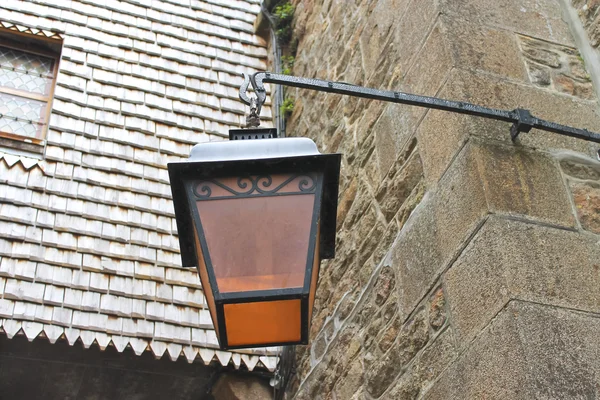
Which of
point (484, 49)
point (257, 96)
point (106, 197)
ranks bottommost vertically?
point (106, 197)

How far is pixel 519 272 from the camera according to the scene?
2.61 meters

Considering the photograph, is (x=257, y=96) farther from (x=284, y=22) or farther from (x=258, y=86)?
(x=284, y=22)

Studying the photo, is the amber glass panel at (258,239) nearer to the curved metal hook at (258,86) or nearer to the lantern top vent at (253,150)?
the lantern top vent at (253,150)

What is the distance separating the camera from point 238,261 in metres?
2.45

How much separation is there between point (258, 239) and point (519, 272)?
883 mm

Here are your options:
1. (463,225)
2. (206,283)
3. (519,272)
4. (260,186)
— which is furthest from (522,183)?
(206,283)

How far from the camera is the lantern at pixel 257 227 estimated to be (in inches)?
96.5

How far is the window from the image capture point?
220 inches

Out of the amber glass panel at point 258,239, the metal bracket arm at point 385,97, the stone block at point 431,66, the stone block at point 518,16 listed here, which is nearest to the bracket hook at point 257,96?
the metal bracket arm at point 385,97

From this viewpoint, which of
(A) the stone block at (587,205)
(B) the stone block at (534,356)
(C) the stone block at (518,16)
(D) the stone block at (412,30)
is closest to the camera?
(B) the stone block at (534,356)

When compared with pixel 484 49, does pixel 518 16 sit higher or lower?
higher

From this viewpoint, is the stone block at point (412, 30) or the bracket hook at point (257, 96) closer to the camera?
the bracket hook at point (257, 96)

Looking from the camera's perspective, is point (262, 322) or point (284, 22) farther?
point (284, 22)

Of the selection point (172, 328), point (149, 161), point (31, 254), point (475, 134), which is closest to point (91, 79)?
point (149, 161)
